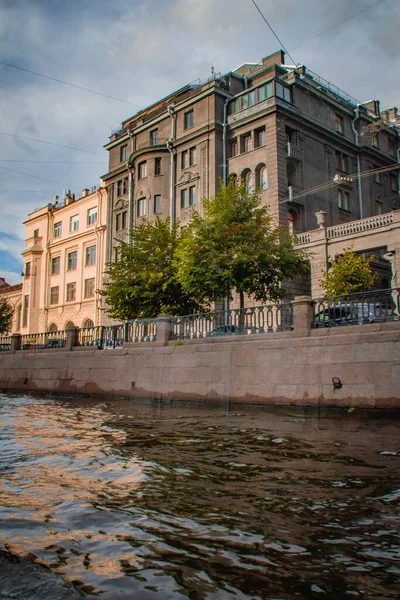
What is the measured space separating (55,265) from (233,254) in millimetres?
31616

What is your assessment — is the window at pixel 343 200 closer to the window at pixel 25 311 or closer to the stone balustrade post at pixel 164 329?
the stone balustrade post at pixel 164 329

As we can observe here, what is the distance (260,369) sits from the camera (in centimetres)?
1239

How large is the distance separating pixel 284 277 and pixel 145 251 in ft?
22.9

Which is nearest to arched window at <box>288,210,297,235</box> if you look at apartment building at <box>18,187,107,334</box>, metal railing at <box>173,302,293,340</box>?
metal railing at <box>173,302,293,340</box>

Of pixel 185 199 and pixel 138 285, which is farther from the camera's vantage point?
pixel 185 199

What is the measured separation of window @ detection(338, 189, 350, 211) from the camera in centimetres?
3294

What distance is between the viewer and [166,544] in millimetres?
3379

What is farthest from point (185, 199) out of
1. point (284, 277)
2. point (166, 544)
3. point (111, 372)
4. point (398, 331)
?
point (166, 544)

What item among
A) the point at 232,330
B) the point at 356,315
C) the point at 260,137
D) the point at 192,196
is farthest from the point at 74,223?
the point at 356,315

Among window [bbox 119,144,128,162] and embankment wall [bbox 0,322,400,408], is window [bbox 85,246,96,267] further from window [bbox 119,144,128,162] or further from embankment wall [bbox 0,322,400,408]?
embankment wall [bbox 0,322,400,408]

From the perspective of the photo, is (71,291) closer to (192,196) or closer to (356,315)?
(192,196)

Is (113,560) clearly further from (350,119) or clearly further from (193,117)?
(350,119)

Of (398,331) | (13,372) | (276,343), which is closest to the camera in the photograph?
(398,331)

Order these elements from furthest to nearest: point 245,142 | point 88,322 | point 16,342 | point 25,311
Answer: point 25,311 → point 88,322 → point 245,142 → point 16,342
